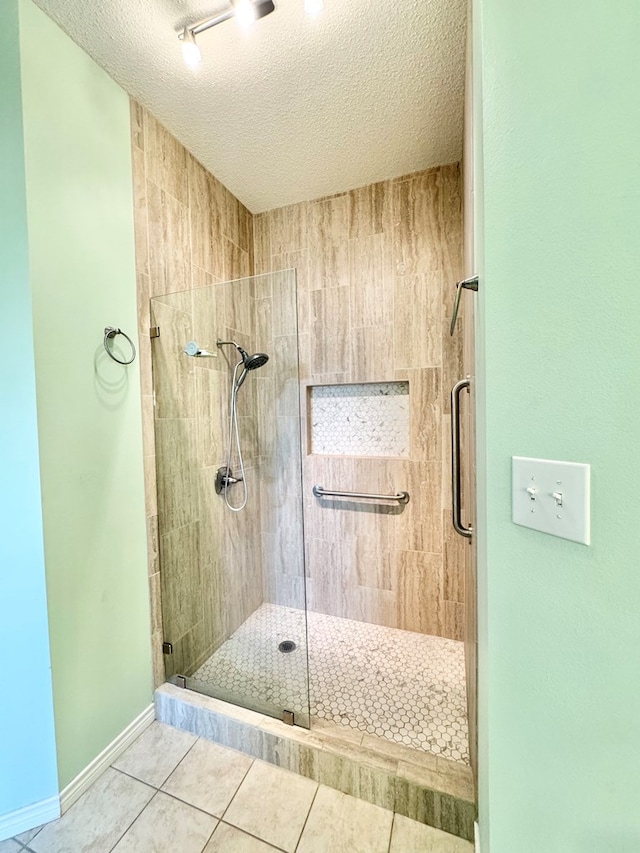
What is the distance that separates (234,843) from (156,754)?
51 centimetres

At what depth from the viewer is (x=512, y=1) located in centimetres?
59

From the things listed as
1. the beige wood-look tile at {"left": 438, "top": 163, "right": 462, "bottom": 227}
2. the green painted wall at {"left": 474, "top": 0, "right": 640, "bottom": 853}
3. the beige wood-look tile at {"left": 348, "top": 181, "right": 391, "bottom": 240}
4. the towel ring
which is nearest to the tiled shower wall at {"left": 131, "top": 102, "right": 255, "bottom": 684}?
the towel ring

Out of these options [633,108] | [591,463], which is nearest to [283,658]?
[591,463]

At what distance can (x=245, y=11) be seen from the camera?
109cm

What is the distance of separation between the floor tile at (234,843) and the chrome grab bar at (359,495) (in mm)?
1436

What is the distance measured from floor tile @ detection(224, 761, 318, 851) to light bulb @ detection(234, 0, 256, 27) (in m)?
2.82

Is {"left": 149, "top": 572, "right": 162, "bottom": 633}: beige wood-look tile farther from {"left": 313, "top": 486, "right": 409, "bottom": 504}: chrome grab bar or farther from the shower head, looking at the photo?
the shower head

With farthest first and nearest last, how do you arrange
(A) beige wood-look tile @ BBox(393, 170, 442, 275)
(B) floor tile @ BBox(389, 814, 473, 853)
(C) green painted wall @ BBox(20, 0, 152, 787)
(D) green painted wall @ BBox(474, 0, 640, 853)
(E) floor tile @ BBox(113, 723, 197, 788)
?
(A) beige wood-look tile @ BBox(393, 170, 442, 275), (E) floor tile @ BBox(113, 723, 197, 788), (C) green painted wall @ BBox(20, 0, 152, 787), (B) floor tile @ BBox(389, 814, 473, 853), (D) green painted wall @ BBox(474, 0, 640, 853)

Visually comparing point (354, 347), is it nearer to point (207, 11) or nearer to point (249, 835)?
point (207, 11)

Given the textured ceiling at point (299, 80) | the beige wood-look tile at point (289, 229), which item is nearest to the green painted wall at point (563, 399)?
the textured ceiling at point (299, 80)

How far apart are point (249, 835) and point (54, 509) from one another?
1304 mm

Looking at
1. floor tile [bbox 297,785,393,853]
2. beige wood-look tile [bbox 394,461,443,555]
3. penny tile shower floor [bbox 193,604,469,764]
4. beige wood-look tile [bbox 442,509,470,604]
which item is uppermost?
beige wood-look tile [bbox 394,461,443,555]

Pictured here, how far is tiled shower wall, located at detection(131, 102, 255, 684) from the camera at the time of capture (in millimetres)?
Result: 1534

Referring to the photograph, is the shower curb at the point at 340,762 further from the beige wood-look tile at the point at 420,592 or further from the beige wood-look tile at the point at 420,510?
the beige wood-look tile at the point at 420,510
